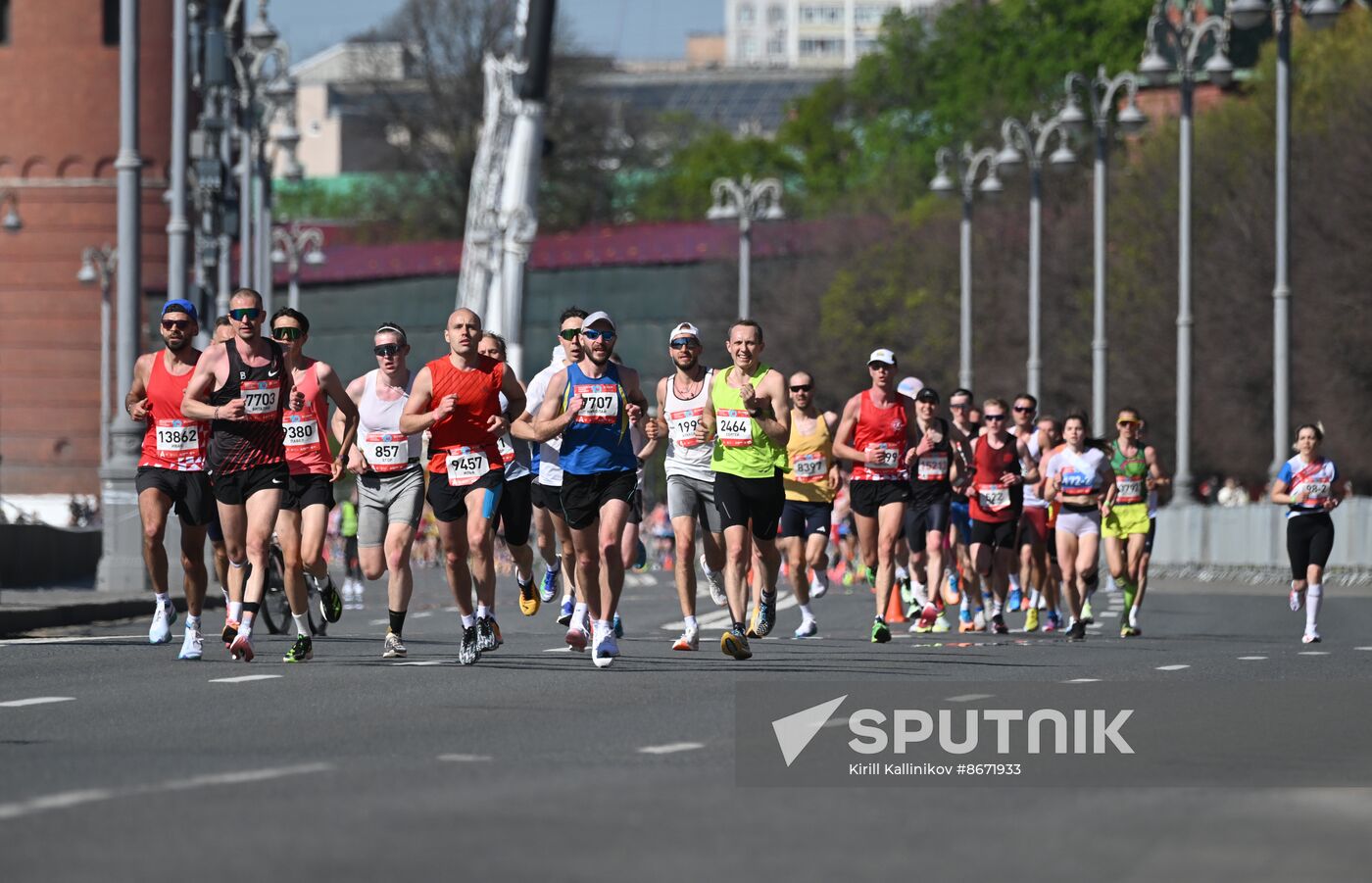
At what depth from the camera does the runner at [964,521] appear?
2367 centimetres

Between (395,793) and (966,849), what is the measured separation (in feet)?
7.19

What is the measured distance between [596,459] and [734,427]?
1109 millimetres

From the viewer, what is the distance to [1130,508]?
77.0 feet

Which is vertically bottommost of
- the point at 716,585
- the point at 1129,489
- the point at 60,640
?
the point at 60,640

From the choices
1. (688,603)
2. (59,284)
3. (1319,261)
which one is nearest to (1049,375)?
(1319,261)

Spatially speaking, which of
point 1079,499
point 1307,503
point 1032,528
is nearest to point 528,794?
point 1079,499

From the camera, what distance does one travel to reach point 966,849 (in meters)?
8.85

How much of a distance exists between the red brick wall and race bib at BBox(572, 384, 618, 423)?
72.0m

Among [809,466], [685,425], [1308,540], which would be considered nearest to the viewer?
[685,425]

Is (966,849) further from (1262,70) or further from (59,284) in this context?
(59,284)

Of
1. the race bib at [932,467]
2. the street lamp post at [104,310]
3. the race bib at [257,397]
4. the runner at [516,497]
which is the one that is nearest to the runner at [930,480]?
the race bib at [932,467]

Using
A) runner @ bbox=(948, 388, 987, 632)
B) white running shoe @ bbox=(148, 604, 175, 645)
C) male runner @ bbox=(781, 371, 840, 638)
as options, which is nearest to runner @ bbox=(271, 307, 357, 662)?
white running shoe @ bbox=(148, 604, 175, 645)

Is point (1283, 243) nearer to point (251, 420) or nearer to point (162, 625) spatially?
point (162, 625)

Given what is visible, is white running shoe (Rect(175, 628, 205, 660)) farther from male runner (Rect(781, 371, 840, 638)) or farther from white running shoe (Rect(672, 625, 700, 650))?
male runner (Rect(781, 371, 840, 638))
